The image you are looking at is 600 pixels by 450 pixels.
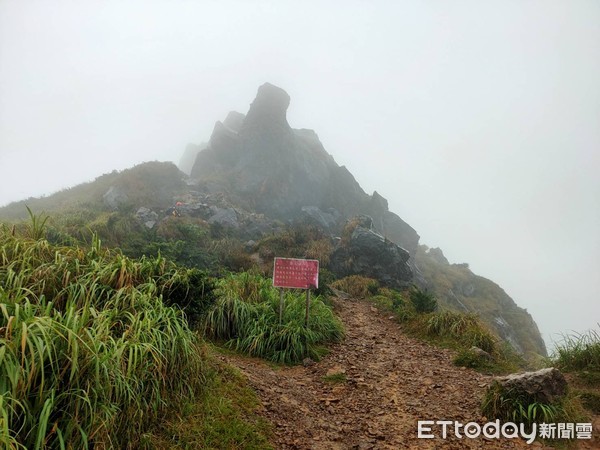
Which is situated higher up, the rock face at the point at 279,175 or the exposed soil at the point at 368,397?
the rock face at the point at 279,175

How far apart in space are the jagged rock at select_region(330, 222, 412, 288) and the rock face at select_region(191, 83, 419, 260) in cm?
1386

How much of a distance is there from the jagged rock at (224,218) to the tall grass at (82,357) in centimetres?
1656

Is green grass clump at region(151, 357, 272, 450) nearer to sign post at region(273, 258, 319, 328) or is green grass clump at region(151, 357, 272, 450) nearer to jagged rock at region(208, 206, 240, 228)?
sign post at region(273, 258, 319, 328)

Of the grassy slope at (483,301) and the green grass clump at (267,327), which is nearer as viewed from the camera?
the green grass clump at (267,327)

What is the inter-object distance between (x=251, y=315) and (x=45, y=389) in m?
4.70

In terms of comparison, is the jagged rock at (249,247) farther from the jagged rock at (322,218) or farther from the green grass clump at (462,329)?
the jagged rock at (322,218)

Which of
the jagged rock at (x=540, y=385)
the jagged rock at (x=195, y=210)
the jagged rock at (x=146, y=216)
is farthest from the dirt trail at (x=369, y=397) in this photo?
the jagged rock at (x=195, y=210)

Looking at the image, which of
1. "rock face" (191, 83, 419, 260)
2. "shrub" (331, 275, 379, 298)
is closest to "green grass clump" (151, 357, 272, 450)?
"shrub" (331, 275, 379, 298)

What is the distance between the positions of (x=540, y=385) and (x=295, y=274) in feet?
15.1

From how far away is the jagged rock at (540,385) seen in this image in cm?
444

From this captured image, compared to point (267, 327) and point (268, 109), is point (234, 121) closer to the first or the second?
point (268, 109)

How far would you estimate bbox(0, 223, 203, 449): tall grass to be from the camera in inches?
95.3

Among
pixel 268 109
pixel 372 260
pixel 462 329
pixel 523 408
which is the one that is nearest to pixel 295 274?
pixel 462 329

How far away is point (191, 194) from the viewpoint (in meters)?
28.1
